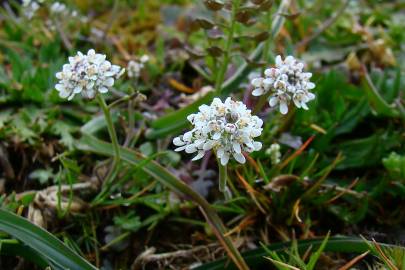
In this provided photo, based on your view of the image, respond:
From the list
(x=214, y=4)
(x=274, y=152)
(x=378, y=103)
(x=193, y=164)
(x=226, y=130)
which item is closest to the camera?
(x=226, y=130)

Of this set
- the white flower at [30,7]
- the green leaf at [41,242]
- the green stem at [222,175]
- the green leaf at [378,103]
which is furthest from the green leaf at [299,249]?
the white flower at [30,7]

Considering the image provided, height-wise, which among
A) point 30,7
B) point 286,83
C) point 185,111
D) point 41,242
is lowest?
point 41,242

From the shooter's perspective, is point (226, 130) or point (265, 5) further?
point (265, 5)

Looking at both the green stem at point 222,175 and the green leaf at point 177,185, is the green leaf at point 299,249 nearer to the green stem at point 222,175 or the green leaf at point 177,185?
the green leaf at point 177,185

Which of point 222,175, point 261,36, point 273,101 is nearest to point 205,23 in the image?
point 261,36

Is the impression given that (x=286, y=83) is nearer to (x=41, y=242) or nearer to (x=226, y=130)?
(x=226, y=130)

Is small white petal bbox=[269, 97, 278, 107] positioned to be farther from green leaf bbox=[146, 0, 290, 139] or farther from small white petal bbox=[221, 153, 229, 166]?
green leaf bbox=[146, 0, 290, 139]

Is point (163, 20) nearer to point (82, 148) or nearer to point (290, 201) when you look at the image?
point (82, 148)
